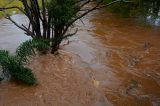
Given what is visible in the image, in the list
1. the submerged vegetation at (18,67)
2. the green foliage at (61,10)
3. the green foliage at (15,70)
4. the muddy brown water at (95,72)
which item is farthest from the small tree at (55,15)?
the green foliage at (15,70)

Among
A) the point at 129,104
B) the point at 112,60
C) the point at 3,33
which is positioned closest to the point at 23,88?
the point at 129,104

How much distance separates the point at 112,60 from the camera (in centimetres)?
943

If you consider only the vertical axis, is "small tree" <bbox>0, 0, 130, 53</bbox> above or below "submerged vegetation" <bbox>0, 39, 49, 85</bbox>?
above

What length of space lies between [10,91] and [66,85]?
1328 mm

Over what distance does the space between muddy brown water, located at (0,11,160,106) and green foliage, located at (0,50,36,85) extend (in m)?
0.16

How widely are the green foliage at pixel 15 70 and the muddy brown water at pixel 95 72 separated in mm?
156

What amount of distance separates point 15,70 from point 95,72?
245 cm

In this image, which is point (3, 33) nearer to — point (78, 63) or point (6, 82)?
point (78, 63)

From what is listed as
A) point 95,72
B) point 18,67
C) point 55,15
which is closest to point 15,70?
point 18,67

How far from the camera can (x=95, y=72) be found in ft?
27.7

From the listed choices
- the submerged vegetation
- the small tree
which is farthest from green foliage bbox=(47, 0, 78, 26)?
the submerged vegetation

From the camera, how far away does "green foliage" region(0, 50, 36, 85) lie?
6621 mm

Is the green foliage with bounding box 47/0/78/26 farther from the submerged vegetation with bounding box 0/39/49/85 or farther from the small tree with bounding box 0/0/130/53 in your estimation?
the submerged vegetation with bounding box 0/39/49/85

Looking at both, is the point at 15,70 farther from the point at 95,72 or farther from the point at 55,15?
the point at 95,72
